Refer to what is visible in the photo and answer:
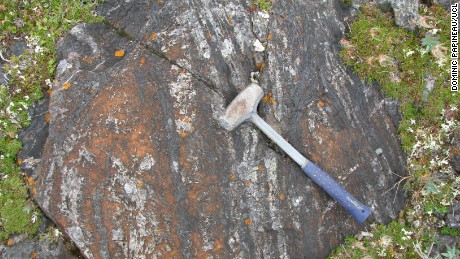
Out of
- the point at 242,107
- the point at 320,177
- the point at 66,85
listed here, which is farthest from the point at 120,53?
the point at 320,177

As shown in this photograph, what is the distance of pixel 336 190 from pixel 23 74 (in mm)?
5303

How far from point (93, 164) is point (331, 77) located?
3746 millimetres

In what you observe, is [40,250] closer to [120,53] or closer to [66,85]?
[66,85]

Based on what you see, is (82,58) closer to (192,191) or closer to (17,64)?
(17,64)

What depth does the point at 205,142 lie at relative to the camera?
18.0 ft

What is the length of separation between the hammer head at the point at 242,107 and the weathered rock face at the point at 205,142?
25 cm

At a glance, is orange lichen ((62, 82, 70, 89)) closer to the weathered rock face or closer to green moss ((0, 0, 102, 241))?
the weathered rock face

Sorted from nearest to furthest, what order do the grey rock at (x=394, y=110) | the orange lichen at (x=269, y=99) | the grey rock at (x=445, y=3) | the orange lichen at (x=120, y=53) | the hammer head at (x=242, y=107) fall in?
the hammer head at (x=242, y=107) < the orange lichen at (x=269, y=99) < the orange lichen at (x=120, y=53) < the grey rock at (x=394, y=110) < the grey rock at (x=445, y=3)

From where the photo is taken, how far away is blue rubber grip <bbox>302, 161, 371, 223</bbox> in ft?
17.7

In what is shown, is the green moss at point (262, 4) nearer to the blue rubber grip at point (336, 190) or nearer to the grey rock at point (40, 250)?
the blue rubber grip at point (336, 190)

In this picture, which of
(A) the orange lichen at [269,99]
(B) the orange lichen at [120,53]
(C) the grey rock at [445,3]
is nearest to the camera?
(A) the orange lichen at [269,99]

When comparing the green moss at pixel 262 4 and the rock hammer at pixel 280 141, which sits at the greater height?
the green moss at pixel 262 4

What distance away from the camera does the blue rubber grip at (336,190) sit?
5.39 metres

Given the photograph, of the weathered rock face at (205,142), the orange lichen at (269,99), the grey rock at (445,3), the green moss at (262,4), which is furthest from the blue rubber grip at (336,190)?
the grey rock at (445,3)
